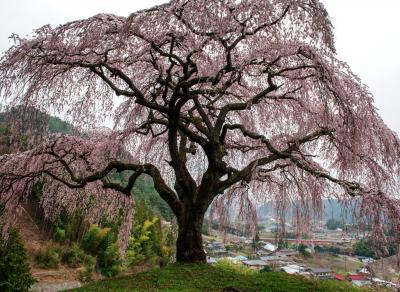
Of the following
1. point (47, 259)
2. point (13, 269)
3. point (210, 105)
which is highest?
point (210, 105)

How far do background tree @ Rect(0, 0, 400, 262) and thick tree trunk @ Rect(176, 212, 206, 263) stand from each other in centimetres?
2

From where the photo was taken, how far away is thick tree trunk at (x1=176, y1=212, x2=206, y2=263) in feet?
22.2

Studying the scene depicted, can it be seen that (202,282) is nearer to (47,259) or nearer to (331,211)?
(331,211)

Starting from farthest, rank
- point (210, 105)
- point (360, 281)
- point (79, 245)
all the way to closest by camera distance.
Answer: point (360, 281) → point (79, 245) → point (210, 105)

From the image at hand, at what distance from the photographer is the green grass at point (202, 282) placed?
5637mm

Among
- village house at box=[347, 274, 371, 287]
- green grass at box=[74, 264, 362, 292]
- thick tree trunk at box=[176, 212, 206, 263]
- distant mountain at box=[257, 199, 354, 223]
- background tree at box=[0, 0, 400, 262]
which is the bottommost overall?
village house at box=[347, 274, 371, 287]

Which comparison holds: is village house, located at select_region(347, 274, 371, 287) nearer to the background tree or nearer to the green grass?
the green grass

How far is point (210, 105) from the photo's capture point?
791 cm

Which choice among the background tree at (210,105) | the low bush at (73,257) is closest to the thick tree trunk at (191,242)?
the background tree at (210,105)

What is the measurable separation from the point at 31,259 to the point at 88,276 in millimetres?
3001

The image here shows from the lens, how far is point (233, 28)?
557 centimetres

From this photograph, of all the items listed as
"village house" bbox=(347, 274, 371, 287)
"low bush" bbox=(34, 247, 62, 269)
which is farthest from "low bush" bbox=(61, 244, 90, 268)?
"village house" bbox=(347, 274, 371, 287)

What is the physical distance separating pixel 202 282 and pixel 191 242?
1.10 m

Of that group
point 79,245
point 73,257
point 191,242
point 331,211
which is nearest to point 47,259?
point 73,257
